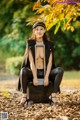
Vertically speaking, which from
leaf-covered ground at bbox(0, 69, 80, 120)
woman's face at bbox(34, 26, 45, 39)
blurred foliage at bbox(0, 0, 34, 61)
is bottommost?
blurred foliage at bbox(0, 0, 34, 61)

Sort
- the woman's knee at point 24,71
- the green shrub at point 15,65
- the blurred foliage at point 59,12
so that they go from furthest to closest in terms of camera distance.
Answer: the green shrub at point 15,65, the blurred foliage at point 59,12, the woman's knee at point 24,71

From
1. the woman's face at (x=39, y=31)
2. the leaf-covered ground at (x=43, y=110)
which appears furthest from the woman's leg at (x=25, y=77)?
the woman's face at (x=39, y=31)

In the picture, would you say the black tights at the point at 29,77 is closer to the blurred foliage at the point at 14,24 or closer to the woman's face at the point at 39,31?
the woman's face at the point at 39,31

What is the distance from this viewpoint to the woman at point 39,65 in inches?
209

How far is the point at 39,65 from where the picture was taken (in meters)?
5.42

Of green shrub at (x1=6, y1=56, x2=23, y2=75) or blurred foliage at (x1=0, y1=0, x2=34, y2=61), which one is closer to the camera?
green shrub at (x1=6, y1=56, x2=23, y2=75)

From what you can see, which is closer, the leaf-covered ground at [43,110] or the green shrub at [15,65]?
the leaf-covered ground at [43,110]

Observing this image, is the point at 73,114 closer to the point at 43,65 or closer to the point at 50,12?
the point at 43,65

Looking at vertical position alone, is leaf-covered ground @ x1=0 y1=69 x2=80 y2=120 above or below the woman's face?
below

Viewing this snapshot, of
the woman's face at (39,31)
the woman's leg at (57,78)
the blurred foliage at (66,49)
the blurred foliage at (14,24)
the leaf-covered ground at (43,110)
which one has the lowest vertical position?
the blurred foliage at (66,49)

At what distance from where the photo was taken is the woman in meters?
5.30

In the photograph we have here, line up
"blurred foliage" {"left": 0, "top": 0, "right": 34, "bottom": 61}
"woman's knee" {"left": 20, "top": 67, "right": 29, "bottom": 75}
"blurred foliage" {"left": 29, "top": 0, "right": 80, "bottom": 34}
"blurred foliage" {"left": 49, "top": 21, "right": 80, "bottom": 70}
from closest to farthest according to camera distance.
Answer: "woman's knee" {"left": 20, "top": 67, "right": 29, "bottom": 75} < "blurred foliage" {"left": 29, "top": 0, "right": 80, "bottom": 34} < "blurred foliage" {"left": 0, "top": 0, "right": 34, "bottom": 61} < "blurred foliage" {"left": 49, "top": 21, "right": 80, "bottom": 70}

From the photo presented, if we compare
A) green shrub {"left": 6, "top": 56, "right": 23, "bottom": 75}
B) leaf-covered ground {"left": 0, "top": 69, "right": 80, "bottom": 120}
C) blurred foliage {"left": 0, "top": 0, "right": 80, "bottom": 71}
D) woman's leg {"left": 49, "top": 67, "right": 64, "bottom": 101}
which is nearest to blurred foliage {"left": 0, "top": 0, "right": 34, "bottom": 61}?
blurred foliage {"left": 0, "top": 0, "right": 80, "bottom": 71}

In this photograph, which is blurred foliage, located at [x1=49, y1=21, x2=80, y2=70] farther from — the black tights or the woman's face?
the black tights
